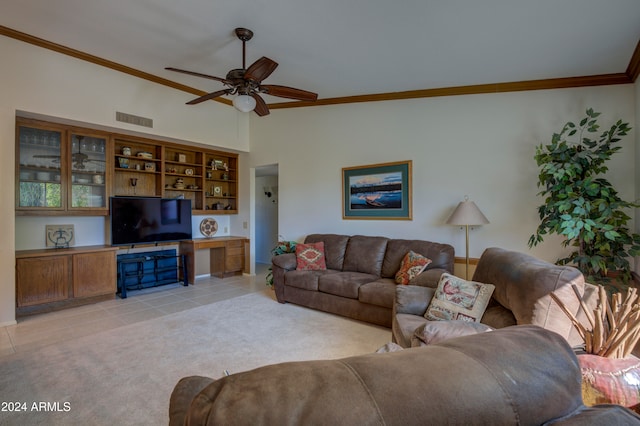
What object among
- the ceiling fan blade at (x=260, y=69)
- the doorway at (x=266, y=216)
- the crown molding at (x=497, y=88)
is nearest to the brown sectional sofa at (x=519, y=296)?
the crown molding at (x=497, y=88)

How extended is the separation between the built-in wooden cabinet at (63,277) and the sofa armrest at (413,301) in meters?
4.11

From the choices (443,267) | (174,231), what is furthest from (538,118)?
(174,231)

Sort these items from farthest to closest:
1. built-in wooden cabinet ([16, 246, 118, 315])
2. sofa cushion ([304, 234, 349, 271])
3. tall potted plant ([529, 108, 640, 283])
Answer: sofa cushion ([304, 234, 349, 271]), built-in wooden cabinet ([16, 246, 118, 315]), tall potted plant ([529, 108, 640, 283])

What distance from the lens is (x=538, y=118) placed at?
335 centimetres

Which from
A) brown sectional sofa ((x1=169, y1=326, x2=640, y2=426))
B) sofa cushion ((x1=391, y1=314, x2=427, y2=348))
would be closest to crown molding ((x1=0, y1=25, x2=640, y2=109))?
sofa cushion ((x1=391, y1=314, x2=427, y2=348))

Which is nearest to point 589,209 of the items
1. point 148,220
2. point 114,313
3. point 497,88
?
point 497,88

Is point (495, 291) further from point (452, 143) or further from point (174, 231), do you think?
point (174, 231)

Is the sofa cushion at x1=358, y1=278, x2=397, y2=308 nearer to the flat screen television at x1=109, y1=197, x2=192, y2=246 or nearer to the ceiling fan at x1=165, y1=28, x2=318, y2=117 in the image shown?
the ceiling fan at x1=165, y1=28, x2=318, y2=117

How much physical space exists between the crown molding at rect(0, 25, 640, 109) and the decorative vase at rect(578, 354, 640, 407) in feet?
10.1

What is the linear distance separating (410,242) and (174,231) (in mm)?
3902

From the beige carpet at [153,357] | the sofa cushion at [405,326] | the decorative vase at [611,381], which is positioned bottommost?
the beige carpet at [153,357]

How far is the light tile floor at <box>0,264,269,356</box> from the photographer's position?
3.13m

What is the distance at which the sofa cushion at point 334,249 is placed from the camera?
4.36 m

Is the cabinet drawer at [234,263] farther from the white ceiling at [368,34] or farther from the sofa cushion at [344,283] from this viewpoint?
the white ceiling at [368,34]
